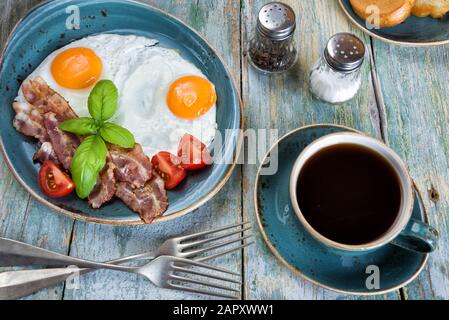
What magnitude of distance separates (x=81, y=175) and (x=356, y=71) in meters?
0.84

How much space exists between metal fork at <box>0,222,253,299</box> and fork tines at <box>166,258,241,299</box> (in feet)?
0.10

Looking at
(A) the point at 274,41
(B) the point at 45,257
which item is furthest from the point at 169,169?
(A) the point at 274,41

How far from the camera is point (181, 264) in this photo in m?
1.51

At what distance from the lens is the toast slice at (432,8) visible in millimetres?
1812

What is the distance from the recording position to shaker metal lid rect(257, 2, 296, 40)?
5.39ft

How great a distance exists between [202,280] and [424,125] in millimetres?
846

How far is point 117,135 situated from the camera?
1.52 m

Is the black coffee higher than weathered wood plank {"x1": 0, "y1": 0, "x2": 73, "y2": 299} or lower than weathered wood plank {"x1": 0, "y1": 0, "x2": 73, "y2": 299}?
higher

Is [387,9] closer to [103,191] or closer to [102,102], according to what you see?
[102,102]

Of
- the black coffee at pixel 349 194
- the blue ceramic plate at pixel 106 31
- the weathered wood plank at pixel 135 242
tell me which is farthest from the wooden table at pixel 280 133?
the black coffee at pixel 349 194

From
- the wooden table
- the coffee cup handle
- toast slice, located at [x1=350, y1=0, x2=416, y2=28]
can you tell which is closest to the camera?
the coffee cup handle

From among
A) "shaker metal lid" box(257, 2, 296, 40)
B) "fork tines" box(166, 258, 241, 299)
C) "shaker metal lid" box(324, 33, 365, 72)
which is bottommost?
"fork tines" box(166, 258, 241, 299)

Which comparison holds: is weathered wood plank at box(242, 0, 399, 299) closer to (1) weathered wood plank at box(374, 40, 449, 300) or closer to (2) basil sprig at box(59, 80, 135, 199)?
(1) weathered wood plank at box(374, 40, 449, 300)

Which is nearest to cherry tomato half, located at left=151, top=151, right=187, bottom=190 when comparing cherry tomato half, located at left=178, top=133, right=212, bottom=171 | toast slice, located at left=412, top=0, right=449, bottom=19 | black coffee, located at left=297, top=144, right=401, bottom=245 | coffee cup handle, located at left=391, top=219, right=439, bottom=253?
cherry tomato half, located at left=178, top=133, right=212, bottom=171
